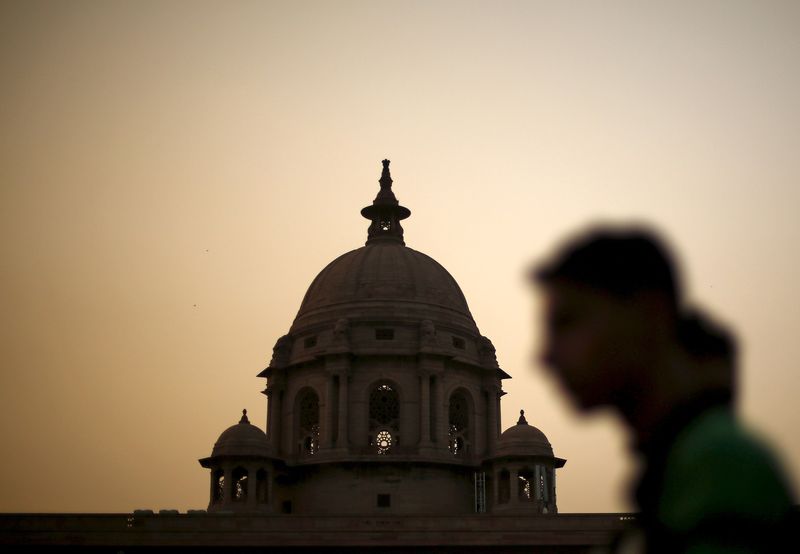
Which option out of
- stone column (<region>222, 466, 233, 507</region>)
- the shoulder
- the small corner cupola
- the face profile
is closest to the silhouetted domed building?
stone column (<region>222, 466, 233, 507</region>)

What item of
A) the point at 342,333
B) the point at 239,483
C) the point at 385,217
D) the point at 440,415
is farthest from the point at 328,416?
the point at 385,217

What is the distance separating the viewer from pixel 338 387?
7131 centimetres

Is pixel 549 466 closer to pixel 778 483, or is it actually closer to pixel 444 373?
pixel 444 373

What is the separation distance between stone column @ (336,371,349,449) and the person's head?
6533cm

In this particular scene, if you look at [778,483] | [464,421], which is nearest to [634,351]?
[778,483]

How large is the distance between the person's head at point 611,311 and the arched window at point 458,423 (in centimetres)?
6901

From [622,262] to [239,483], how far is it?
220 ft

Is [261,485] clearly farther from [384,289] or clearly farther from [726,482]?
[726,482]

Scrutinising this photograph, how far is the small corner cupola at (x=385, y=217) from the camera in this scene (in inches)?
3189

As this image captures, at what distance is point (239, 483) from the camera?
6919 centimetres

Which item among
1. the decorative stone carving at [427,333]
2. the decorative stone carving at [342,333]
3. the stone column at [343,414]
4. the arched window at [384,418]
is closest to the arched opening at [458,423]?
the arched window at [384,418]

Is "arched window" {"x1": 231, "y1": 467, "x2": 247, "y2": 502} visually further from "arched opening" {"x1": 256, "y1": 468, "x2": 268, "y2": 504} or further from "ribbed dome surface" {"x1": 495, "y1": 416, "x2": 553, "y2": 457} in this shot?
"ribbed dome surface" {"x1": 495, "y1": 416, "x2": 553, "y2": 457}

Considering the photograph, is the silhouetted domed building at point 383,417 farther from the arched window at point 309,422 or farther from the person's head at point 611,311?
the person's head at point 611,311

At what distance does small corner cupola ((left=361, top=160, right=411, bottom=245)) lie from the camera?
81.0m
